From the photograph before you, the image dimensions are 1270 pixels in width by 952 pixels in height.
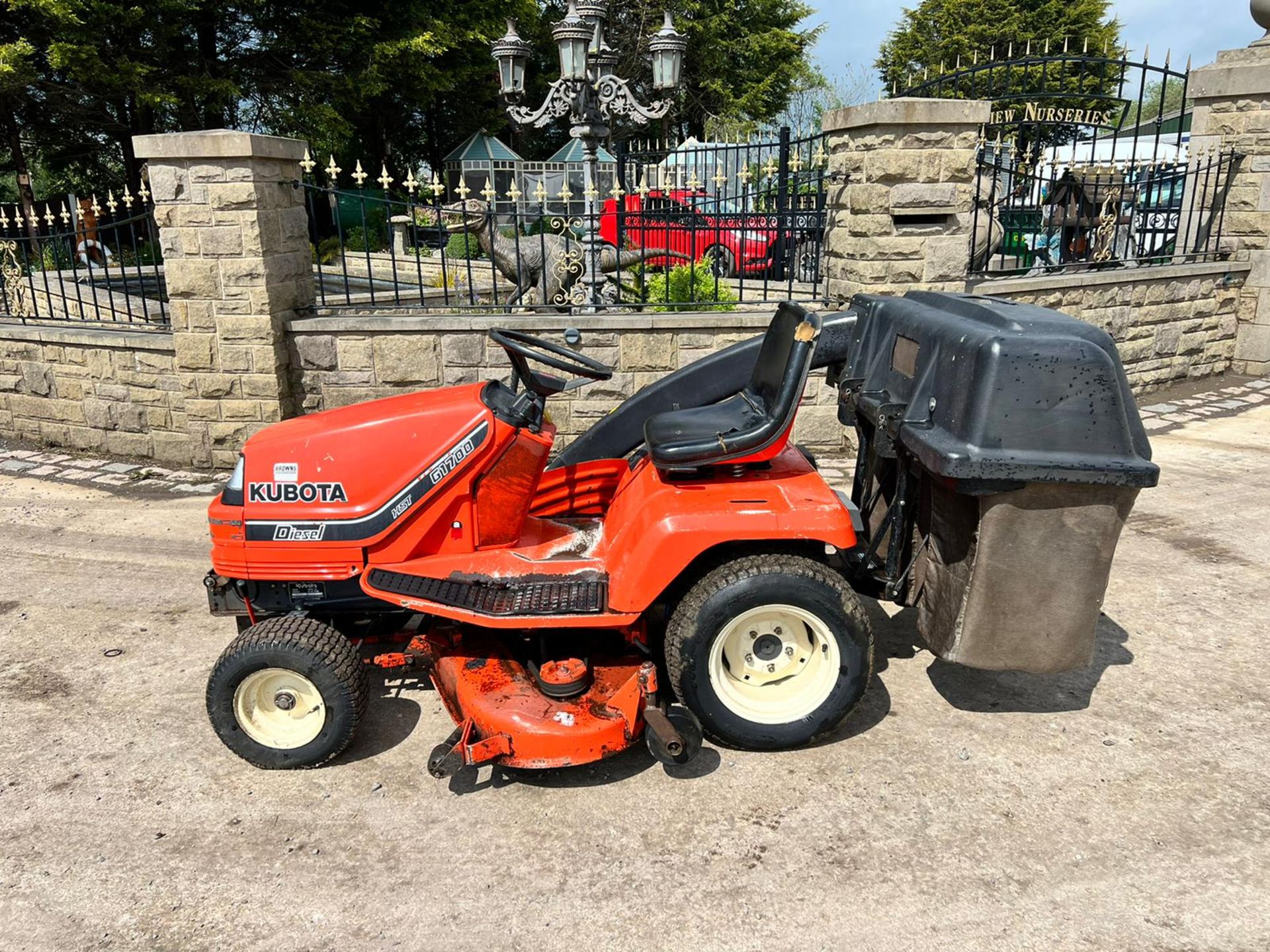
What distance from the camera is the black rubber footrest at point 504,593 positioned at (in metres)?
3.04

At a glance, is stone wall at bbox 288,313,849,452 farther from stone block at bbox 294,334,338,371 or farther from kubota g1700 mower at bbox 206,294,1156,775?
kubota g1700 mower at bbox 206,294,1156,775

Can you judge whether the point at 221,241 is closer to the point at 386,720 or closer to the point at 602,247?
the point at 602,247

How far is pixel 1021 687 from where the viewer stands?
3674 millimetres

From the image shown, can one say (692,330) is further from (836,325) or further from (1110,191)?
(1110,191)

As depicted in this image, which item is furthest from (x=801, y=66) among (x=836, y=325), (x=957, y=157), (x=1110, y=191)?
(x=836, y=325)

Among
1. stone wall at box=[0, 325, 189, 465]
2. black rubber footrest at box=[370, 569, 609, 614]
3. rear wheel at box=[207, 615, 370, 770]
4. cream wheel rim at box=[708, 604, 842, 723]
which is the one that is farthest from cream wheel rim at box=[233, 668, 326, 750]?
stone wall at box=[0, 325, 189, 465]

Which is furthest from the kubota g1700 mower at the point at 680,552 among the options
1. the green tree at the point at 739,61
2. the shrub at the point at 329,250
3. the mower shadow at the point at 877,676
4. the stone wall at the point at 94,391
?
the green tree at the point at 739,61

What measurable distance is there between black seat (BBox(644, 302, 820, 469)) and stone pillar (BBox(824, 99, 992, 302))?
3082 millimetres

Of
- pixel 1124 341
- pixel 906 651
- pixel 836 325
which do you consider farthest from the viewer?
pixel 1124 341

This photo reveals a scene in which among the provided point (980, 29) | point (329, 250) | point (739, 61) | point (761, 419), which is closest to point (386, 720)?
point (761, 419)

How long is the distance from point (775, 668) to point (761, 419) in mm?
872

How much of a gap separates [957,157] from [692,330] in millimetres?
2044

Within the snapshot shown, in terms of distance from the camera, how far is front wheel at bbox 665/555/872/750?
3016 millimetres

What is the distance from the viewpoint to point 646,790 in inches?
120
